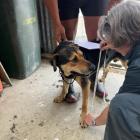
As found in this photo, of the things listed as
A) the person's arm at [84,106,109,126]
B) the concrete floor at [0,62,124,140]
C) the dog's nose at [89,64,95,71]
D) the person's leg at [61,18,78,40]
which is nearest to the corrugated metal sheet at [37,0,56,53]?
the concrete floor at [0,62,124,140]

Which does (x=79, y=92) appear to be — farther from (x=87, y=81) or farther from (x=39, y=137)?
(x=39, y=137)

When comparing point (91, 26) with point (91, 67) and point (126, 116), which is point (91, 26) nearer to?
point (91, 67)

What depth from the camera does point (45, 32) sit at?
2.83 meters

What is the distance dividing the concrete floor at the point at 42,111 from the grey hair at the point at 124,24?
0.87 m

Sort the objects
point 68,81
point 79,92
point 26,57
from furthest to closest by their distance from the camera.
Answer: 1. point 26,57
2. point 79,92
3. point 68,81

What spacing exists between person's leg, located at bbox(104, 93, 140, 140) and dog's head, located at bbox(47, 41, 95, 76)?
0.79 meters

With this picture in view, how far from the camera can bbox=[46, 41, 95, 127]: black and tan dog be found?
6.05 feet

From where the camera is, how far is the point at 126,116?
104 cm

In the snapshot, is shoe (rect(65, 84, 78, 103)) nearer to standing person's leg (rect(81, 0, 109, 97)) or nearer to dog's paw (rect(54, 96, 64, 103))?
dog's paw (rect(54, 96, 64, 103))

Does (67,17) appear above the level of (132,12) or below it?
below

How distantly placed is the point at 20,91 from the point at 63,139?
745mm

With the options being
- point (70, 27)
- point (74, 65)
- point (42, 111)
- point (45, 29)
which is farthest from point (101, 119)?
point (45, 29)

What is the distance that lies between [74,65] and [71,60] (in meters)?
0.05

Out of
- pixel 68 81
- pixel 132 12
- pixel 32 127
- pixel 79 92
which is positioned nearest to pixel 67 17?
pixel 68 81
